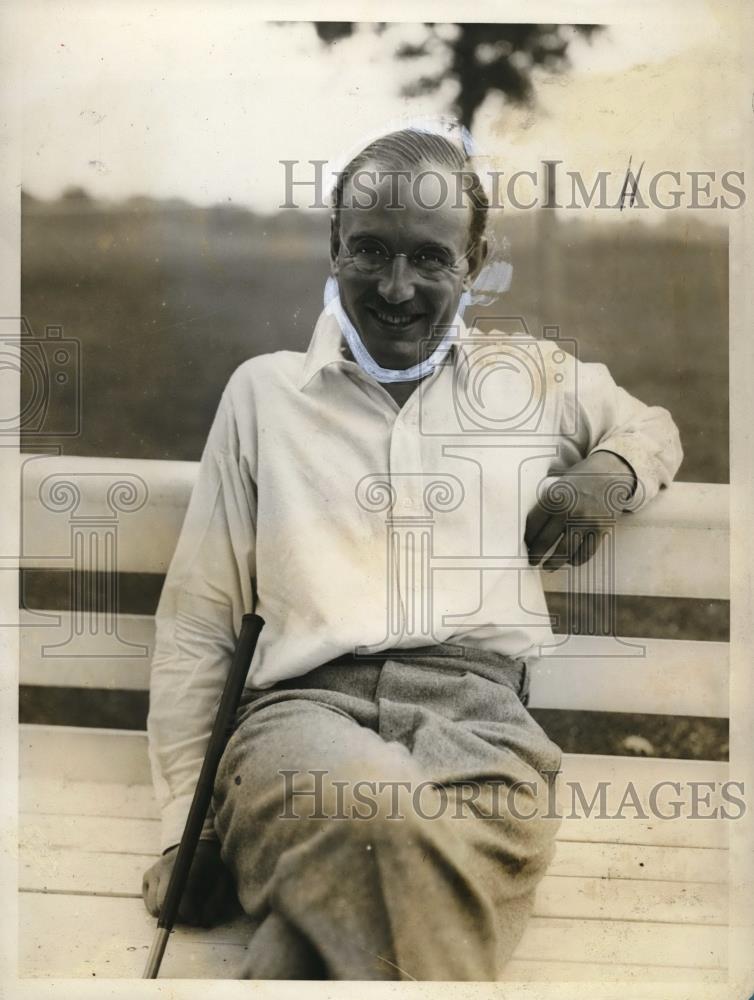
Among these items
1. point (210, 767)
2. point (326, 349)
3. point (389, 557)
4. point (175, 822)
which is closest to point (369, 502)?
point (389, 557)

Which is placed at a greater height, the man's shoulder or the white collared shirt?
the man's shoulder

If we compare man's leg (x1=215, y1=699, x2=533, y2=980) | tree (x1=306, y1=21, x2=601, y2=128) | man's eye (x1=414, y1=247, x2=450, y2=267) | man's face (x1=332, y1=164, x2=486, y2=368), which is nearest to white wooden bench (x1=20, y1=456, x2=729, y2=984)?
man's leg (x1=215, y1=699, x2=533, y2=980)

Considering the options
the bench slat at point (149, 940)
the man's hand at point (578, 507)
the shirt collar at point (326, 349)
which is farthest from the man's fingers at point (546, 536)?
the bench slat at point (149, 940)

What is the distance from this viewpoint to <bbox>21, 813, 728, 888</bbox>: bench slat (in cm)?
160

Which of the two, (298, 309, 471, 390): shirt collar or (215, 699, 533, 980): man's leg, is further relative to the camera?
(298, 309, 471, 390): shirt collar

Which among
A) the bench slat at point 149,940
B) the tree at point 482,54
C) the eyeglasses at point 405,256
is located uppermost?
the tree at point 482,54

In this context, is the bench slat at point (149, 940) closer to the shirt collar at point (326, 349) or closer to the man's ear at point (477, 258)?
the shirt collar at point (326, 349)

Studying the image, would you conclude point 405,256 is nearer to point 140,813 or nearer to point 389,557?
point 389,557

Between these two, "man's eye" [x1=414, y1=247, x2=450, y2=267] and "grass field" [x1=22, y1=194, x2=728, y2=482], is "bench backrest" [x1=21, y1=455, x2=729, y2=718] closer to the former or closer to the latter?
"grass field" [x1=22, y1=194, x2=728, y2=482]

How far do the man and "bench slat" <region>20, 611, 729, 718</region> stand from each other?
0.14ft

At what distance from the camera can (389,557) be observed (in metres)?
1.59

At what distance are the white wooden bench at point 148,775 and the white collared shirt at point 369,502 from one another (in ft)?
0.17

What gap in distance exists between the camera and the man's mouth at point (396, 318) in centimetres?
159

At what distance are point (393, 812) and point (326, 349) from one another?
0.68 metres
